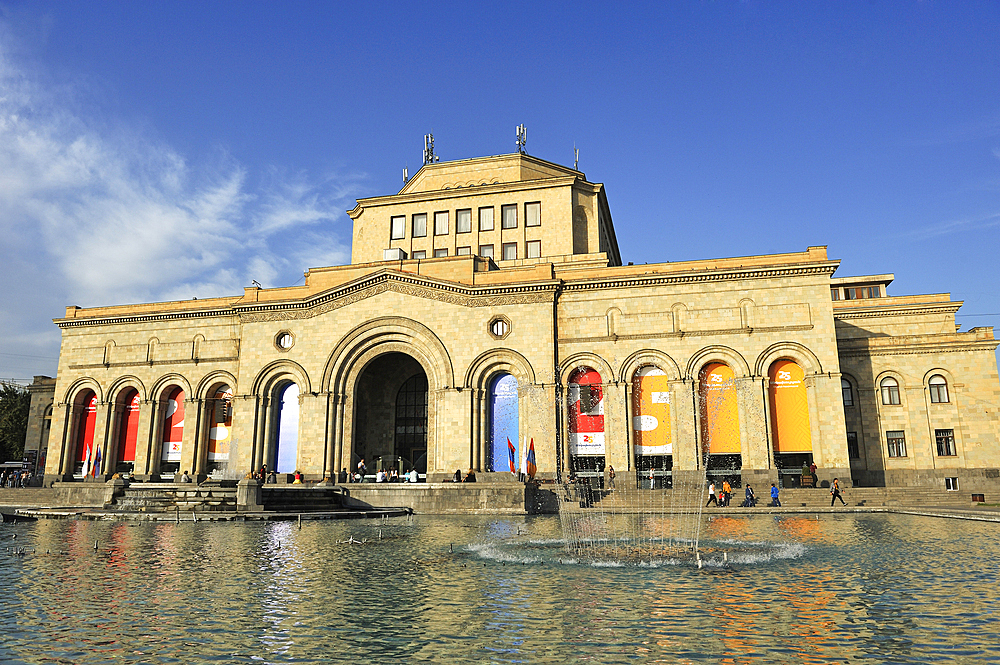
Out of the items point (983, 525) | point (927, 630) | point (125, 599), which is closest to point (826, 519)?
point (983, 525)

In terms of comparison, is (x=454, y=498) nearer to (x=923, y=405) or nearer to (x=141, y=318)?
(x=141, y=318)

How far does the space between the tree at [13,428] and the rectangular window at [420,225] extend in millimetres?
33227

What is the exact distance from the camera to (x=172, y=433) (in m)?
41.6

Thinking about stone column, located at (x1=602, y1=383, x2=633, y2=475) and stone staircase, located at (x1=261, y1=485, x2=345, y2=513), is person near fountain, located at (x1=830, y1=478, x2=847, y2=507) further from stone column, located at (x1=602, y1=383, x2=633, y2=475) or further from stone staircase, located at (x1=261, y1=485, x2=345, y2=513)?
stone staircase, located at (x1=261, y1=485, x2=345, y2=513)

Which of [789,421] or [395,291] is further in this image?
[395,291]

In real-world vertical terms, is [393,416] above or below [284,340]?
below

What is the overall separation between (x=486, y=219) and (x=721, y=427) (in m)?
19.6

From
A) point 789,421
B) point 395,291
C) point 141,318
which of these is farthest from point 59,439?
point 789,421

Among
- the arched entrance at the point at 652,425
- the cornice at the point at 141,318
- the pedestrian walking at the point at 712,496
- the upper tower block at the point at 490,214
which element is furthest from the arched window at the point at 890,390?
the cornice at the point at 141,318

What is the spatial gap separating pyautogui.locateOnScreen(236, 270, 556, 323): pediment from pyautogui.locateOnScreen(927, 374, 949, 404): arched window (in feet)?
67.6

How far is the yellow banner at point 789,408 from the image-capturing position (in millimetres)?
33094

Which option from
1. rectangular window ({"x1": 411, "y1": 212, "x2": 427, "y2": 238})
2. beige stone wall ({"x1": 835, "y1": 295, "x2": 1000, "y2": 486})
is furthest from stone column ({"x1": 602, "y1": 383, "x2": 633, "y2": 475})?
rectangular window ({"x1": 411, "y1": 212, "x2": 427, "y2": 238})

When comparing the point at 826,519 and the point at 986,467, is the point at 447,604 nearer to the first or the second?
the point at 826,519

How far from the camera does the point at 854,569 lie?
11.6 m
